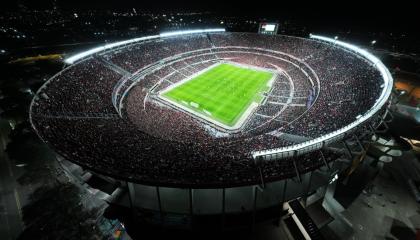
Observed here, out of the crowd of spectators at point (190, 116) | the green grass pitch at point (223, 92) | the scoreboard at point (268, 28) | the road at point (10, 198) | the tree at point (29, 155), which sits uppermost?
the scoreboard at point (268, 28)

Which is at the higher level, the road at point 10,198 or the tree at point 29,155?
the tree at point 29,155

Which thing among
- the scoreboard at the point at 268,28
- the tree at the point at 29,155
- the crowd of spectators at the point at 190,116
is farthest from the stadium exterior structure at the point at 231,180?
the scoreboard at the point at 268,28

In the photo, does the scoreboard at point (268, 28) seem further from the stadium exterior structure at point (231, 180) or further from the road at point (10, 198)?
the road at point (10, 198)

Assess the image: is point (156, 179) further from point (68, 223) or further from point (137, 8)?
point (137, 8)

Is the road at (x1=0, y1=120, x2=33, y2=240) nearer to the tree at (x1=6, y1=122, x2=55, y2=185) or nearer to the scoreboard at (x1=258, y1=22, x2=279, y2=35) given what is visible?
the tree at (x1=6, y1=122, x2=55, y2=185)

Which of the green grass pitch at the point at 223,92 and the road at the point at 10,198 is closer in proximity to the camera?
the road at the point at 10,198

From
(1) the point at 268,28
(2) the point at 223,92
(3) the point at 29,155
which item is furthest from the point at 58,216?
(1) the point at 268,28

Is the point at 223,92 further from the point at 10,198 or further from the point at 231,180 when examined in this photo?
the point at 10,198

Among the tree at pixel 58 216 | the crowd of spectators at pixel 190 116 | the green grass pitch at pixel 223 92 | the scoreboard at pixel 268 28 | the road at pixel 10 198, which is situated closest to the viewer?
the crowd of spectators at pixel 190 116
